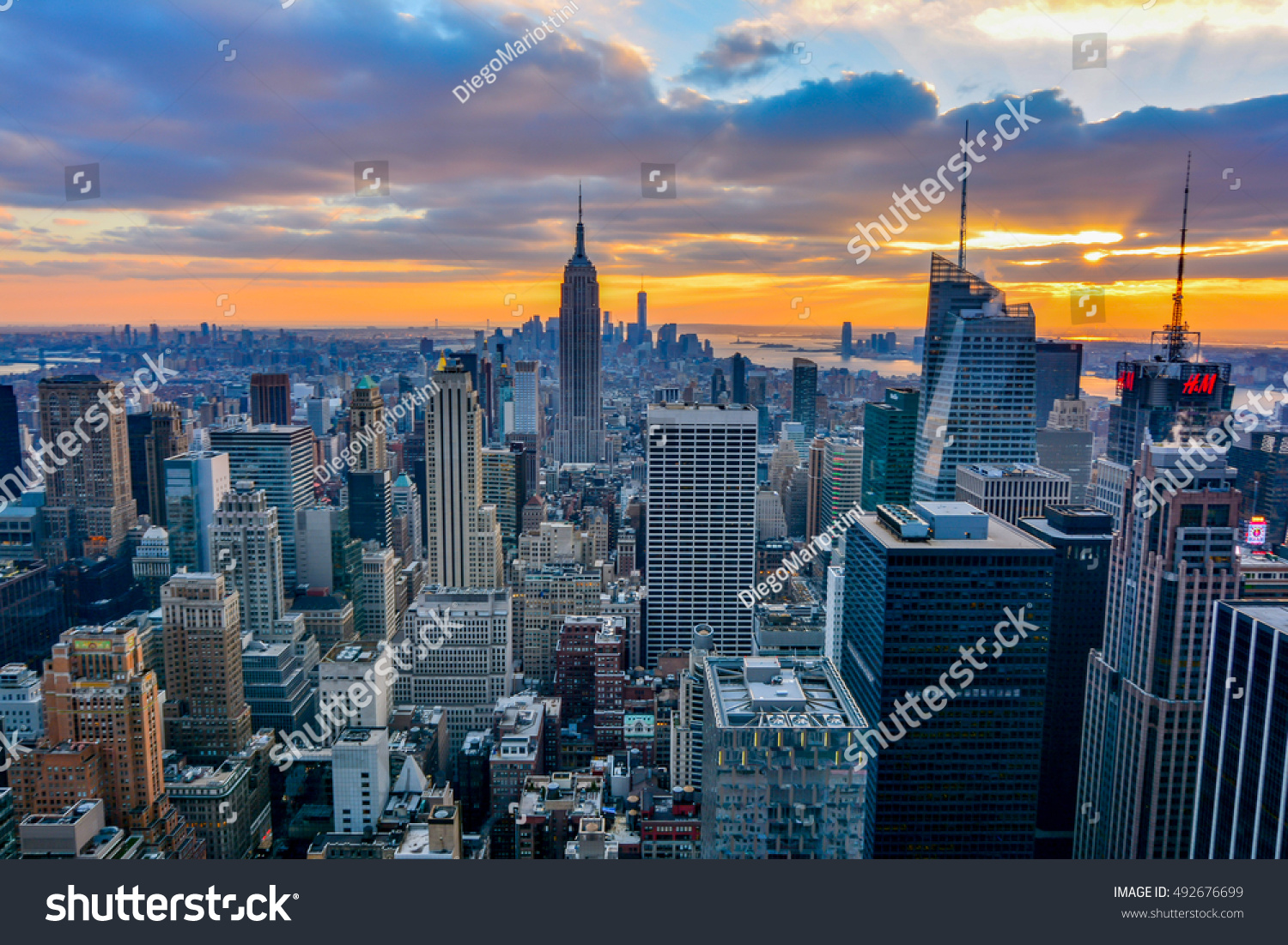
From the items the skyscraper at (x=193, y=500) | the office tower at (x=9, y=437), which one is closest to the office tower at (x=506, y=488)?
the skyscraper at (x=193, y=500)

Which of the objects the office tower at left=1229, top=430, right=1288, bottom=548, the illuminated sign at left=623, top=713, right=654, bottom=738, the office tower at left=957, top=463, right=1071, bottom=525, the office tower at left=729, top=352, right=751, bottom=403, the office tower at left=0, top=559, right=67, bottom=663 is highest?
the office tower at left=729, top=352, right=751, bottom=403

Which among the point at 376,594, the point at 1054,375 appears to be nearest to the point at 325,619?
the point at 376,594

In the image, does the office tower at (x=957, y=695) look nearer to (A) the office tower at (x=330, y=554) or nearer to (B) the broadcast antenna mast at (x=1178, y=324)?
(B) the broadcast antenna mast at (x=1178, y=324)

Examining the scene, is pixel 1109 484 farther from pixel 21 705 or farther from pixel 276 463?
pixel 276 463

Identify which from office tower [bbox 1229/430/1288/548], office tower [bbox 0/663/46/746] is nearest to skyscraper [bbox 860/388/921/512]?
office tower [bbox 1229/430/1288/548]

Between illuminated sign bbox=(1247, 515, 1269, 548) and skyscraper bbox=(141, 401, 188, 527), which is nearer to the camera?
illuminated sign bbox=(1247, 515, 1269, 548)

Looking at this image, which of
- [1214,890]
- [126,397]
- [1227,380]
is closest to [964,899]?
[1214,890]

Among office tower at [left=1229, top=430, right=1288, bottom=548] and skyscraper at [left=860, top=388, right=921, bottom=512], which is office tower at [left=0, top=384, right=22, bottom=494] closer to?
skyscraper at [left=860, top=388, right=921, bottom=512]
